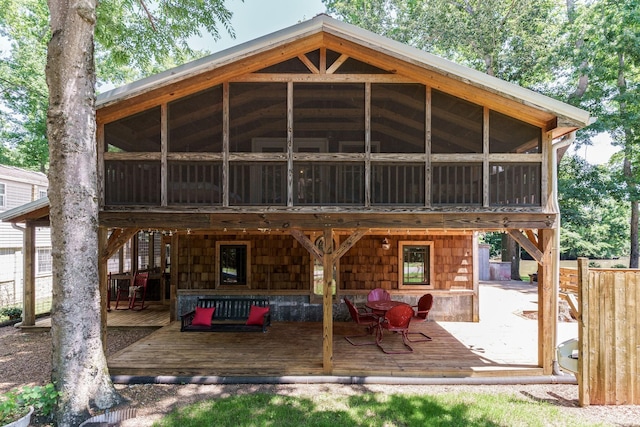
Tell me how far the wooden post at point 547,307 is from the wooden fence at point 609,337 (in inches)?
31.4

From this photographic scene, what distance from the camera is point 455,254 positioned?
379 inches

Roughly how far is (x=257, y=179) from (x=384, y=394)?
4245 millimetres

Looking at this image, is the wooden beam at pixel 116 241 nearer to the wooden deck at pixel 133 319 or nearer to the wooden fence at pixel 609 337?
the wooden deck at pixel 133 319

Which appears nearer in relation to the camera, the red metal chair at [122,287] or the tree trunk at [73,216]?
the tree trunk at [73,216]

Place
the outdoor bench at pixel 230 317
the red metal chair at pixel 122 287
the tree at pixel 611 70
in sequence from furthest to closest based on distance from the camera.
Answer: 1. the tree at pixel 611 70
2. the red metal chair at pixel 122 287
3. the outdoor bench at pixel 230 317

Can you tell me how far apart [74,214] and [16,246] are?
13.1 metres

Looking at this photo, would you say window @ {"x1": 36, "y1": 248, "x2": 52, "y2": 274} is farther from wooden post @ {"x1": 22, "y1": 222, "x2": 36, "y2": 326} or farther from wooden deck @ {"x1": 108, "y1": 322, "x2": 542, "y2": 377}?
wooden deck @ {"x1": 108, "y1": 322, "x2": 542, "y2": 377}

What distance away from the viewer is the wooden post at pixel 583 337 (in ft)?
16.3

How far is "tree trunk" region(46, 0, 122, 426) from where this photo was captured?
471cm

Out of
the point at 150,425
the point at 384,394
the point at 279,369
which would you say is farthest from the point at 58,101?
the point at 384,394

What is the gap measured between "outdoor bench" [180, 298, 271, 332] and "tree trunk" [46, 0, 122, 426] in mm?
2802

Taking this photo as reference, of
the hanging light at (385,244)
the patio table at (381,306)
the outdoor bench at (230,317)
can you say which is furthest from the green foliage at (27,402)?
the hanging light at (385,244)

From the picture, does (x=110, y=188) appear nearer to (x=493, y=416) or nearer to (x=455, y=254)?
(x=493, y=416)

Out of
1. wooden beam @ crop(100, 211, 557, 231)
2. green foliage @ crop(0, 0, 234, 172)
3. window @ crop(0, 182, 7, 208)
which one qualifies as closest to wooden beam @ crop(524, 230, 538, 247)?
wooden beam @ crop(100, 211, 557, 231)
